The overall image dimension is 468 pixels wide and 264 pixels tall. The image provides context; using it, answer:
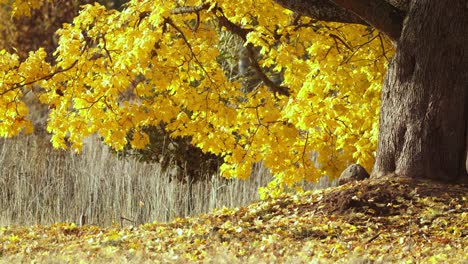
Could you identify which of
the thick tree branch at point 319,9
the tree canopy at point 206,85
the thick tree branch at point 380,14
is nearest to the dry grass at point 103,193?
the tree canopy at point 206,85

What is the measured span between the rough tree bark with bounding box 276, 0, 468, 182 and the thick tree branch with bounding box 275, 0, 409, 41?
0.01m

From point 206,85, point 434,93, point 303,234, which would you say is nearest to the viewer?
point 303,234

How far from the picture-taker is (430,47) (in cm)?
655

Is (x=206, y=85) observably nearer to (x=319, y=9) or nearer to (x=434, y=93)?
(x=319, y=9)

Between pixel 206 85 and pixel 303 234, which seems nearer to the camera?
pixel 303 234

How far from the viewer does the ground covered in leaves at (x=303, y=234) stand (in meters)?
5.12

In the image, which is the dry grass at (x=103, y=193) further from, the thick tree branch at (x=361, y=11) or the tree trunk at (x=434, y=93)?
the tree trunk at (x=434, y=93)

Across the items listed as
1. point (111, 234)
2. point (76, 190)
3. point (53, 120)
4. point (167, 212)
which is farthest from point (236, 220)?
point (76, 190)

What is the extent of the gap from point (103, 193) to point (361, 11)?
140 inches

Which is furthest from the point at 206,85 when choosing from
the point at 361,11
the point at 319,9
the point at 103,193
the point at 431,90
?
the point at 103,193

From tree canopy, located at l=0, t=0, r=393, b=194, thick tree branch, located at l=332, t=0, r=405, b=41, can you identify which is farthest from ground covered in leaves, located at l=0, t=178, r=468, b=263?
thick tree branch, located at l=332, t=0, r=405, b=41

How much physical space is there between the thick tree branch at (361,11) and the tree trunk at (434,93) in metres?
0.16

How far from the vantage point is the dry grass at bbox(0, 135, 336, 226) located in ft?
27.8

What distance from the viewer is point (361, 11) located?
257 inches
